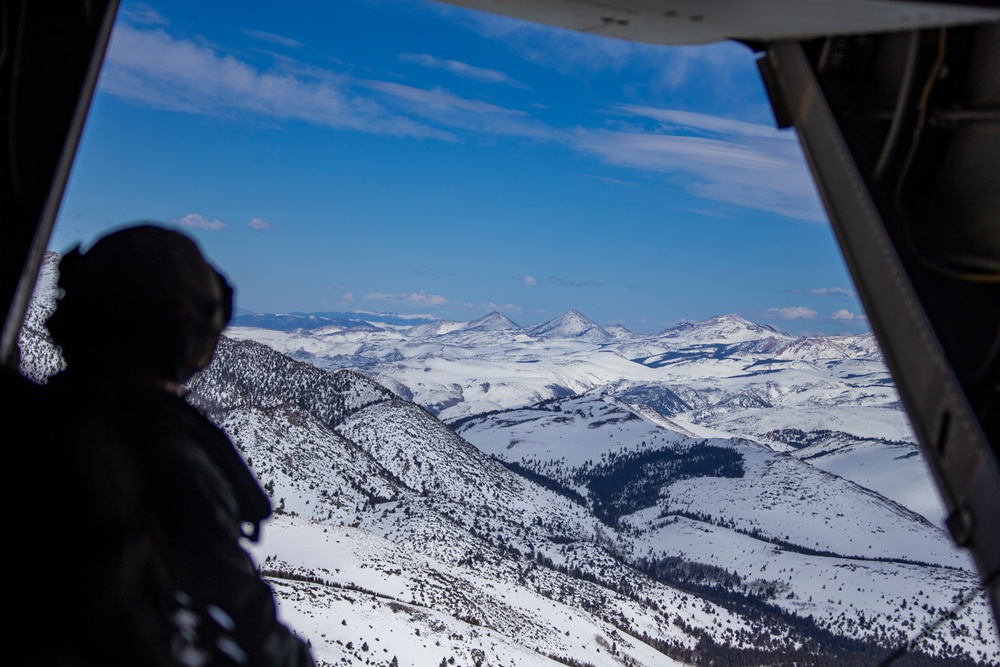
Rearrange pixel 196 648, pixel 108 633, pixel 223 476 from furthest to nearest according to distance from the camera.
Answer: pixel 223 476
pixel 196 648
pixel 108 633

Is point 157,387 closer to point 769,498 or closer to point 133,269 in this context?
point 133,269

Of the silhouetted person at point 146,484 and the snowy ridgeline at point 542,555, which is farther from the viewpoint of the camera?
the snowy ridgeline at point 542,555

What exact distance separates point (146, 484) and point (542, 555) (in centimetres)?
12907

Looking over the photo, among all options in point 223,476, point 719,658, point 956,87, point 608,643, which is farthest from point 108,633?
point 719,658

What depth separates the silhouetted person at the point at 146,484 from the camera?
1788 millimetres

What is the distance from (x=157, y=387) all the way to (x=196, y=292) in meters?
0.30

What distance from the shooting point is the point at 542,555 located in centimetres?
12581

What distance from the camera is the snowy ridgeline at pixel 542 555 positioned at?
70.1 meters

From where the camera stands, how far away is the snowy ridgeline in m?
70.1

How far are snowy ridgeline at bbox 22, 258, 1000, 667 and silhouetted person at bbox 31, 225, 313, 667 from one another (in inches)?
1848

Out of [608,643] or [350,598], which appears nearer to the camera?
[350,598]

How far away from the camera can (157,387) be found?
217 centimetres

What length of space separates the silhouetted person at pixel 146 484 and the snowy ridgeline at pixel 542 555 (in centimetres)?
4695

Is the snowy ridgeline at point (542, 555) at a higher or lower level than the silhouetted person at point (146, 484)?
lower
